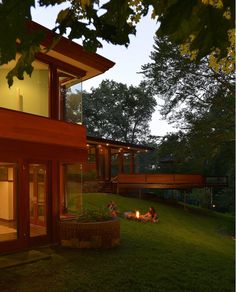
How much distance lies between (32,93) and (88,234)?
4.77 m

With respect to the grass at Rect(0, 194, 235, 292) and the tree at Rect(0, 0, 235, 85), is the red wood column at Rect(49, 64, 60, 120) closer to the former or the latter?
the grass at Rect(0, 194, 235, 292)

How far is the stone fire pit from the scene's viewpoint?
11.2 meters

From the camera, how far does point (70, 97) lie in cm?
1355

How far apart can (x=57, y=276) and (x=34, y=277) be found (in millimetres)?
493

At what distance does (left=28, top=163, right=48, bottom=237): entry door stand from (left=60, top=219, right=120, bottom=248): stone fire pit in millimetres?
696

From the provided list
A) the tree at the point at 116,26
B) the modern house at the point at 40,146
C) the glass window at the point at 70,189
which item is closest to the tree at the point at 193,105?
the modern house at the point at 40,146

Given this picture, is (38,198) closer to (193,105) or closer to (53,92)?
(53,92)

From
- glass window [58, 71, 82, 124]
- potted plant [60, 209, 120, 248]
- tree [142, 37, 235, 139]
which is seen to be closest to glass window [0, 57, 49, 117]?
glass window [58, 71, 82, 124]

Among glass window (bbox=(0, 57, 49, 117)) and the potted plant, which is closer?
the potted plant

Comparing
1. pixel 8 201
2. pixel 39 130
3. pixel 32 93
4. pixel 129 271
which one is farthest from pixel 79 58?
pixel 129 271

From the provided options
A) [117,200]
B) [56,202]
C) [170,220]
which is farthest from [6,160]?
[117,200]

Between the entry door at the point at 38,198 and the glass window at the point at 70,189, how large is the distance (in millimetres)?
977

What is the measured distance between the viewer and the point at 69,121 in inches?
526

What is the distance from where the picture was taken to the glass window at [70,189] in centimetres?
1323
